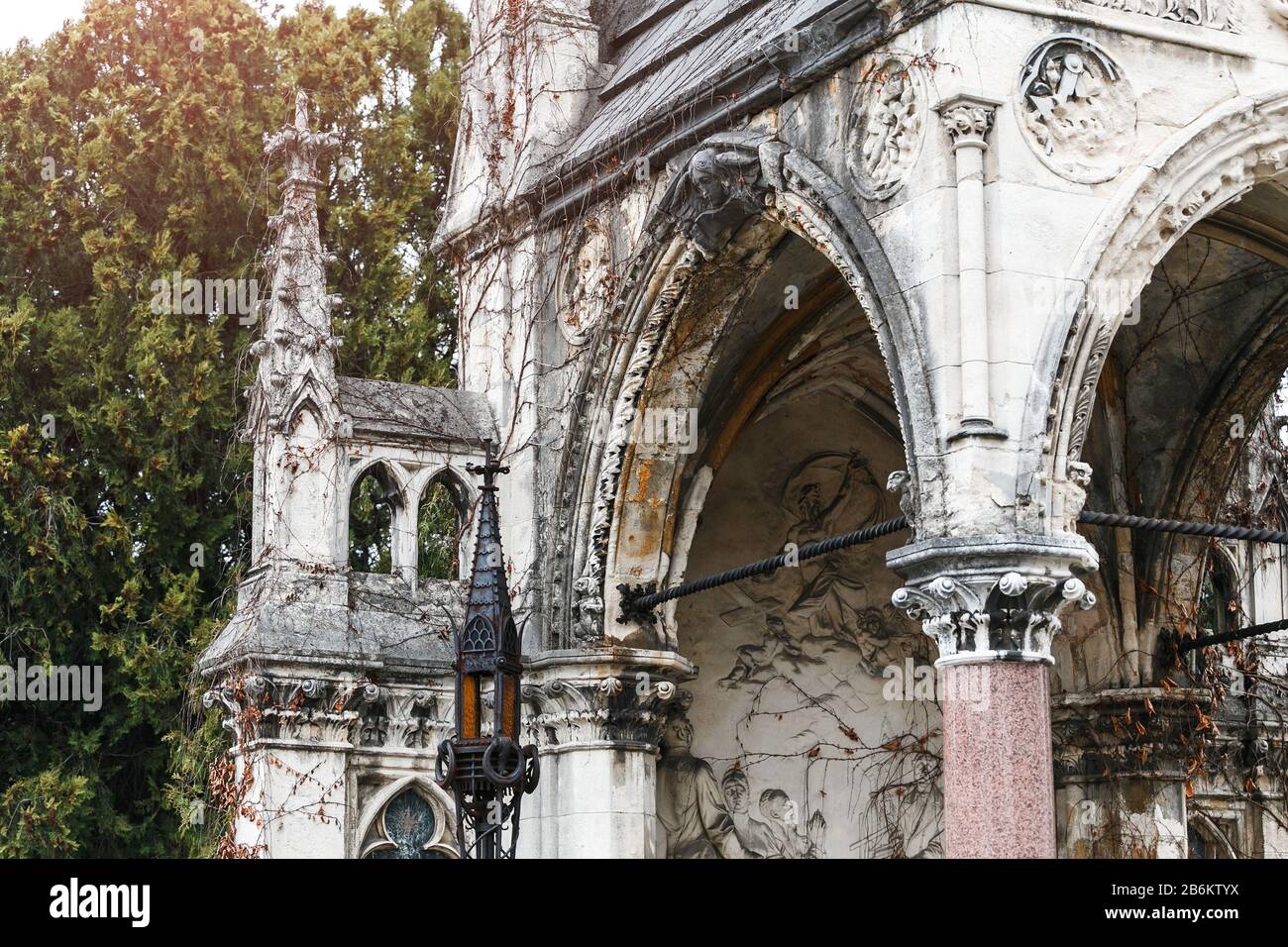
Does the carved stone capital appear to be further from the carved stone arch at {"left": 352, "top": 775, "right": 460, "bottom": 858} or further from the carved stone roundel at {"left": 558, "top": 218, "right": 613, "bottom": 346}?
the carved stone roundel at {"left": 558, "top": 218, "right": 613, "bottom": 346}

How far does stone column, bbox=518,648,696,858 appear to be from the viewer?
38.6 ft

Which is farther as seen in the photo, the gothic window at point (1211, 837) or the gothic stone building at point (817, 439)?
the gothic window at point (1211, 837)

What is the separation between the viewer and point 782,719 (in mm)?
13781

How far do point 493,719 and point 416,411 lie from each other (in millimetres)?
3947

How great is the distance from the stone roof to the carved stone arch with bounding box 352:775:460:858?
6.14 ft

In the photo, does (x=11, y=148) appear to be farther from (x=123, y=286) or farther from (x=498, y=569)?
(x=498, y=569)

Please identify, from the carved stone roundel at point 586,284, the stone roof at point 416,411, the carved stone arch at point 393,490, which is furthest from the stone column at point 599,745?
the carved stone roundel at point 586,284

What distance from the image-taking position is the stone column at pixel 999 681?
8734 millimetres

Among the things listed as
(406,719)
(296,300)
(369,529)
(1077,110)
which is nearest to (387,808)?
(406,719)

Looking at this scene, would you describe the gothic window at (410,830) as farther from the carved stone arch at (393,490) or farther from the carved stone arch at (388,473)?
the carved stone arch at (388,473)

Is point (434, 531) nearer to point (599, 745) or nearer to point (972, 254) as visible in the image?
point (599, 745)

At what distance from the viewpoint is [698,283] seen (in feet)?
37.1
